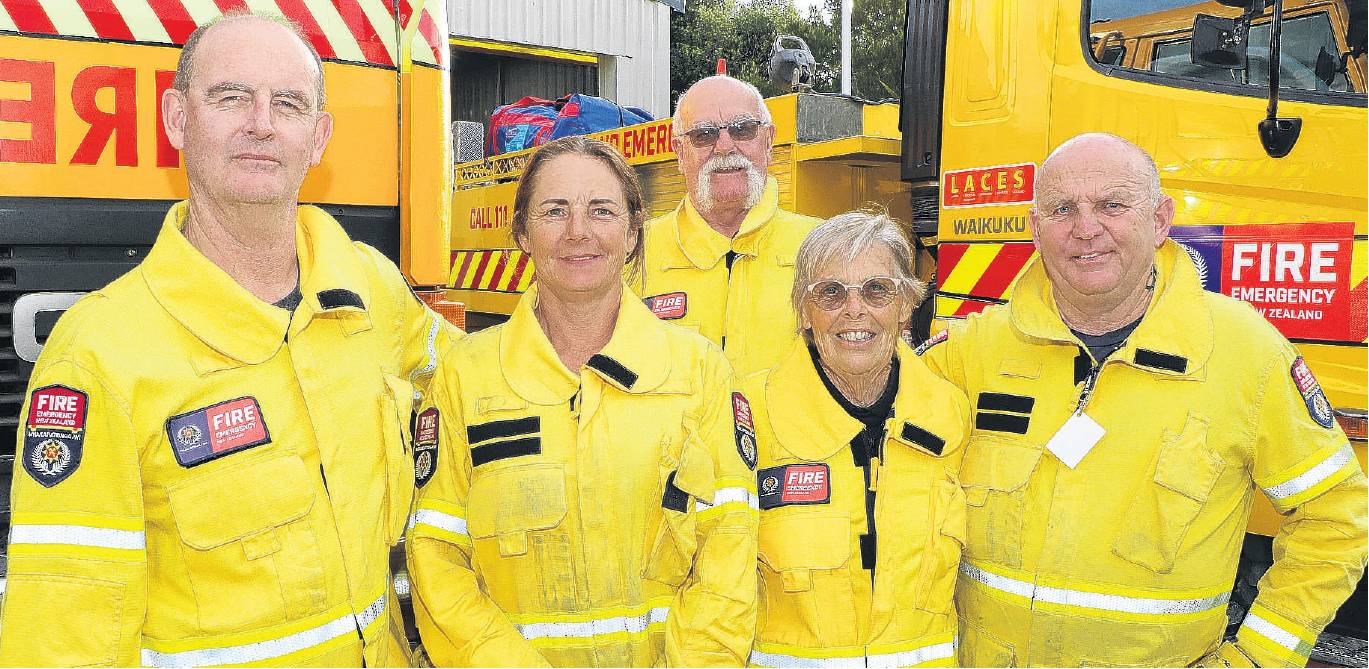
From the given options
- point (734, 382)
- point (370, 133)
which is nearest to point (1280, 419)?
point (734, 382)

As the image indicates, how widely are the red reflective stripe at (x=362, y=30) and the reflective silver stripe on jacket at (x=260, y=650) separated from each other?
1.72 m

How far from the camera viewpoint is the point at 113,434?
4.73 feet

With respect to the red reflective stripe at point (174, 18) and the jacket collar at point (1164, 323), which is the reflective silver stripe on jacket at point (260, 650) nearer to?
the jacket collar at point (1164, 323)

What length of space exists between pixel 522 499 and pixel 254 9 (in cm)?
166

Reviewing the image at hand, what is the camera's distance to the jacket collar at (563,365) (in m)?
1.82

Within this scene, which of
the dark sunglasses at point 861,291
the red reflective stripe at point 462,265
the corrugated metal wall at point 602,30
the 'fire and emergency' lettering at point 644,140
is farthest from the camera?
the corrugated metal wall at point 602,30

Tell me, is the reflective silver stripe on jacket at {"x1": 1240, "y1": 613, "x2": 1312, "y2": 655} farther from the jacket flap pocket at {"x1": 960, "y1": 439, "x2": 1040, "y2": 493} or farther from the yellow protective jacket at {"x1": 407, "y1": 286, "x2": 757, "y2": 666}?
the yellow protective jacket at {"x1": 407, "y1": 286, "x2": 757, "y2": 666}

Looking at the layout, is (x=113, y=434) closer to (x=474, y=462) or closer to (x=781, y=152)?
(x=474, y=462)

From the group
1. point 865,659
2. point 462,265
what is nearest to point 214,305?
point 865,659

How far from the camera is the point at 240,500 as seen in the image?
1538mm

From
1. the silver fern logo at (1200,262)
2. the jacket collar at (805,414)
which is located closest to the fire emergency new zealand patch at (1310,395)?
the jacket collar at (805,414)

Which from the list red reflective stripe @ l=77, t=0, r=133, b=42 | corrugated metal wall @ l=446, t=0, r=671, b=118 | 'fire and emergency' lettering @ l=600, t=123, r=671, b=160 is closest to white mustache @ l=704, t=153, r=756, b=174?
red reflective stripe @ l=77, t=0, r=133, b=42

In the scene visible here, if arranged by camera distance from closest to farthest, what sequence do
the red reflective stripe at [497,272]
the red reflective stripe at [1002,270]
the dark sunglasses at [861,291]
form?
1. the dark sunglasses at [861,291]
2. the red reflective stripe at [1002,270]
3. the red reflective stripe at [497,272]

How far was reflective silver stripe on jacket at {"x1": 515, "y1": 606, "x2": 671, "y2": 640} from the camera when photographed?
1797 mm
